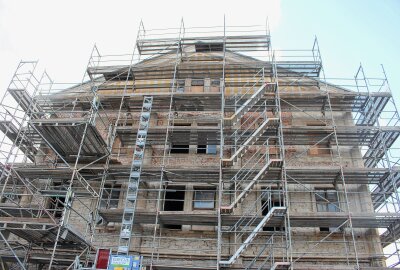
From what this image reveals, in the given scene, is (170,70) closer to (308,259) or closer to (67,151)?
(67,151)

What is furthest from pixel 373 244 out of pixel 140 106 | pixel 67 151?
pixel 67 151

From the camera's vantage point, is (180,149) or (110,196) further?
(180,149)

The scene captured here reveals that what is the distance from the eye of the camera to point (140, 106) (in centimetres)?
1747

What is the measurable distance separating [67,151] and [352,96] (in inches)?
485

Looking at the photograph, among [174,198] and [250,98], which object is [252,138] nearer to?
[250,98]

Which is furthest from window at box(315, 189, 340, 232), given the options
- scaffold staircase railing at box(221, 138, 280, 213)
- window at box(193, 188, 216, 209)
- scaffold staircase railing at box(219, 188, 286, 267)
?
window at box(193, 188, 216, 209)

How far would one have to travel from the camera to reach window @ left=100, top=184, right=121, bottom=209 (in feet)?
50.2

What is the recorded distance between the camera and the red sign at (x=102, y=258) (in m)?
12.1

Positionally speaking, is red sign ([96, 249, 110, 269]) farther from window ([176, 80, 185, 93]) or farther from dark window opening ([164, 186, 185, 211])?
window ([176, 80, 185, 93])

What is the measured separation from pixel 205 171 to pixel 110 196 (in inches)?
160

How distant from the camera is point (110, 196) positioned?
1527 centimetres

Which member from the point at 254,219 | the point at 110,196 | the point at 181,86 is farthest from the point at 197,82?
the point at 254,219

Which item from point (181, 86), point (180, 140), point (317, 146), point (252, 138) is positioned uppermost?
point (181, 86)

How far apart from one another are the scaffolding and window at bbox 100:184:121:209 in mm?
52
